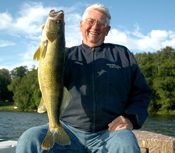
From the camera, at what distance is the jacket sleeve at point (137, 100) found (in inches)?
108

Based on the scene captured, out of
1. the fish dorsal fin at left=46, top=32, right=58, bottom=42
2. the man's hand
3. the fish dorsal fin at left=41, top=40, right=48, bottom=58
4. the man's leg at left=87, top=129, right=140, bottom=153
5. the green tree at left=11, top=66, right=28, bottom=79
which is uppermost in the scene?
the green tree at left=11, top=66, right=28, bottom=79

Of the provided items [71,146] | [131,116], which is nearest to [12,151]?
[71,146]

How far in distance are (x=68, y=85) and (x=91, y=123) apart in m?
0.65

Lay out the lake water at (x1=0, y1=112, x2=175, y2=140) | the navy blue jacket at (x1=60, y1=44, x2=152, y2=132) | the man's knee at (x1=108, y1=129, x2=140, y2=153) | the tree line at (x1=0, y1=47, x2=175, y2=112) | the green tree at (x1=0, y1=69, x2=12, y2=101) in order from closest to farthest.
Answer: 1. the man's knee at (x1=108, y1=129, x2=140, y2=153)
2. the navy blue jacket at (x1=60, y1=44, x2=152, y2=132)
3. the lake water at (x1=0, y1=112, x2=175, y2=140)
4. the tree line at (x1=0, y1=47, x2=175, y2=112)
5. the green tree at (x1=0, y1=69, x2=12, y2=101)

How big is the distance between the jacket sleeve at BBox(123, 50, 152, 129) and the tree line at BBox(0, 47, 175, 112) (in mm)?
40667

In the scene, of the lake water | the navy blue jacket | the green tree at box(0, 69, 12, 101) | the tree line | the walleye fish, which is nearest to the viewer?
the walleye fish

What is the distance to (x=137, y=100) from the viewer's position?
2.93 metres

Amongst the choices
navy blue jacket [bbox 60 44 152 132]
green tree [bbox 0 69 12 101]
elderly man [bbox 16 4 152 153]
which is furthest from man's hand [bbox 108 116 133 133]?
green tree [bbox 0 69 12 101]

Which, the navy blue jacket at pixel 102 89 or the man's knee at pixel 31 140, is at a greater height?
the navy blue jacket at pixel 102 89

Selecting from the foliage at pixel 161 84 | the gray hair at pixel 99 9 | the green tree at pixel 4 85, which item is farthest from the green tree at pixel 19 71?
the gray hair at pixel 99 9

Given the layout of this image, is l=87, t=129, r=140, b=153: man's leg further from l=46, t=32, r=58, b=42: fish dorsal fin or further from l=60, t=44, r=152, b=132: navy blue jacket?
l=46, t=32, r=58, b=42: fish dorsal fin

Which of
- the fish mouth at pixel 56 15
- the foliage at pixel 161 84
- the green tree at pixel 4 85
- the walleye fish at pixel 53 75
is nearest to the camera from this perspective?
the walleye fish at pixel 53 75

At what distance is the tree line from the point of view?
138ft

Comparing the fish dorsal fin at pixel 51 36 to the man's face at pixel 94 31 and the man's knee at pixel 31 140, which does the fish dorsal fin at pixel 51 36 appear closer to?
the man's face at pixel 94 31
